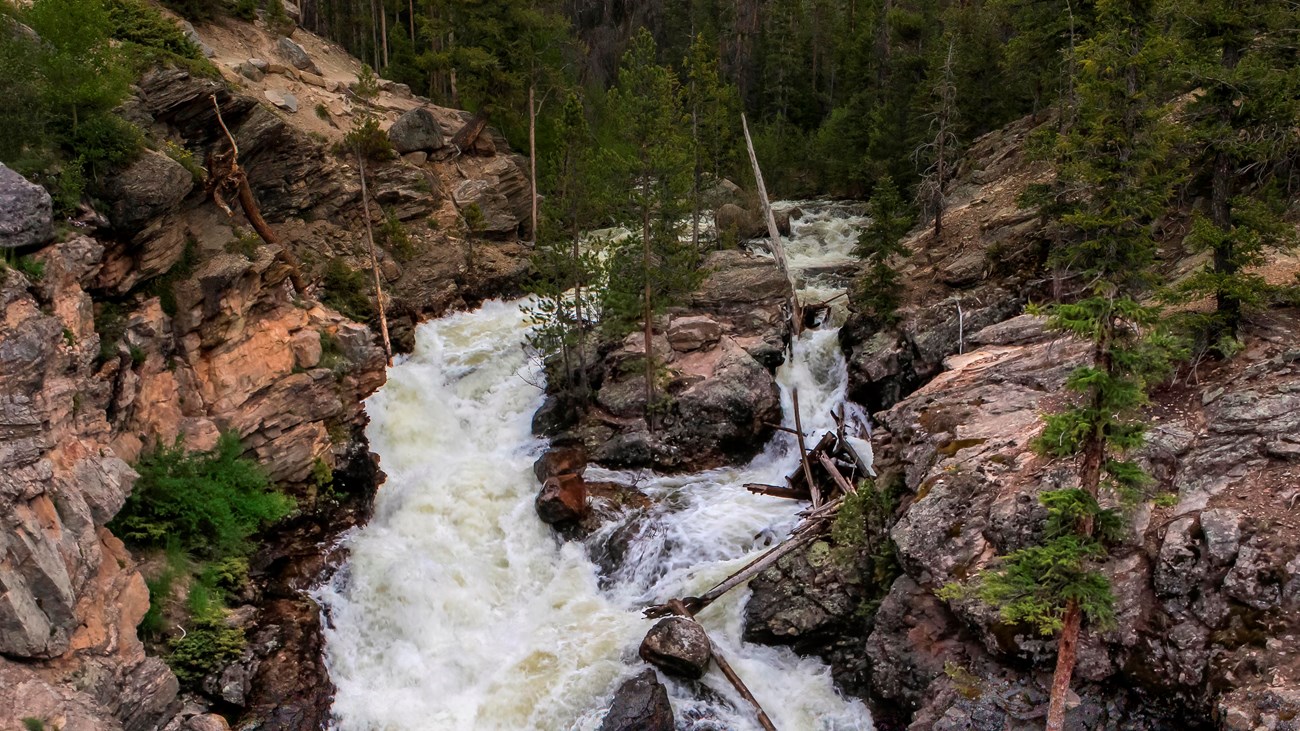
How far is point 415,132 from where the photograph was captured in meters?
34.9

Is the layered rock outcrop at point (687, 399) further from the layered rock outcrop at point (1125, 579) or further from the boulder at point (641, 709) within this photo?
the boulder at point (641, 709)

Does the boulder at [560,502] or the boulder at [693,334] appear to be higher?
the boulder at [693,334]

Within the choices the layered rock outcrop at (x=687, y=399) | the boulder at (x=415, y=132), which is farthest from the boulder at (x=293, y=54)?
the layered rock outcrop at (x=687, y=399)

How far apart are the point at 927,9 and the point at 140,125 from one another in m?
43.5

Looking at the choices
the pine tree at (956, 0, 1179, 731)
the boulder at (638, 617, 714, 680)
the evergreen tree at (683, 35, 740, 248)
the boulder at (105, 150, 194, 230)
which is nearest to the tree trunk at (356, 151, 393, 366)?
the boulder at (105, 150, 194, 230)

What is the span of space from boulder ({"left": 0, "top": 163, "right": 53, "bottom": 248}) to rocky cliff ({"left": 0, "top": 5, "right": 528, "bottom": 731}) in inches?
1.5

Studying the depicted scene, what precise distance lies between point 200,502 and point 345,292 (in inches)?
457

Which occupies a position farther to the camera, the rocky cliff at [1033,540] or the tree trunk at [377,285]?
the tree trunk at [377,285]

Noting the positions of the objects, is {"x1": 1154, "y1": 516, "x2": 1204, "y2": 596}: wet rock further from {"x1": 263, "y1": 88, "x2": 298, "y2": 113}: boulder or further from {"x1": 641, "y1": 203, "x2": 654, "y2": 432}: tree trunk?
{"x1": 263, "y1": 88, "x2": 298, "y2": 113}: boulder

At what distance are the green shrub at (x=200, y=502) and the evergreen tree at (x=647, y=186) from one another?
11.0 meters

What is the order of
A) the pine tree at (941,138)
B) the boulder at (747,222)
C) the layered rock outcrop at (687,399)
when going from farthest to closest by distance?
the boulder at (747,222), the pine tree at (941,138), the layered rock outcrop at (687,399)

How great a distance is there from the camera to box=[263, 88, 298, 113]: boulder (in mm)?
31500

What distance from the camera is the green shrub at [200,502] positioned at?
16.8m

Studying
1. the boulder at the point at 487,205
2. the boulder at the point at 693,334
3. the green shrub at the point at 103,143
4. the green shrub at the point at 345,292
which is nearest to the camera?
the green shrub at the point at 103,143
